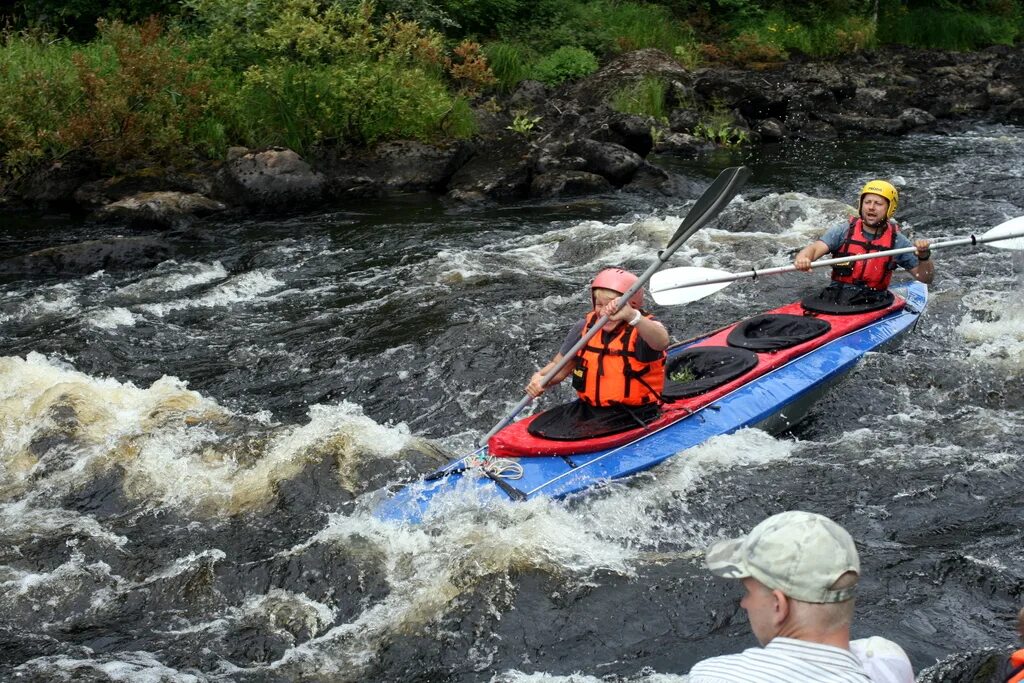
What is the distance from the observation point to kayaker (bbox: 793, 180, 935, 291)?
6219 mm

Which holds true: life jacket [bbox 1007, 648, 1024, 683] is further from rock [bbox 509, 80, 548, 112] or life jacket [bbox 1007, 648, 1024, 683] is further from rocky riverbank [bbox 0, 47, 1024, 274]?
rock [bbox 509, 80, 548, 112]

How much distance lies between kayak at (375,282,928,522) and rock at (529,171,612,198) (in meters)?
4.95

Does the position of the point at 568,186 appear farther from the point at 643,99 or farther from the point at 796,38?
the point at 796,38

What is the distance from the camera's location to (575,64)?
15289 mm

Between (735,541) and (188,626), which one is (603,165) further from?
(735,541)

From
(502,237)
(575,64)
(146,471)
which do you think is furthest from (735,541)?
(575,64)

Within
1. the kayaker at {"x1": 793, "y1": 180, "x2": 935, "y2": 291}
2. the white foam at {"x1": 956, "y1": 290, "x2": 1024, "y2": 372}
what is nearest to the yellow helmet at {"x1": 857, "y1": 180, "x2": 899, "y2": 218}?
the kayaker at {"x1": 793, "y1": 180, "x2": 935, "y2": 291}

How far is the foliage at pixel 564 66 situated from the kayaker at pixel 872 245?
30.7ft

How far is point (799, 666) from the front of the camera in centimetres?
175

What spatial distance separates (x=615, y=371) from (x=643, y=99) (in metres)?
10.1

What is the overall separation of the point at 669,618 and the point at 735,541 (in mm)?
2107

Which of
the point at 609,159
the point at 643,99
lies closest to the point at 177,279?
the point at 609,159

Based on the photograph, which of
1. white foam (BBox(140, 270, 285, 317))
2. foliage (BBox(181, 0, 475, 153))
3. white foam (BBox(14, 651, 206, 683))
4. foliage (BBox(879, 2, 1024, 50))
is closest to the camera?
white foam (BBox(14, 651, 206, 683))

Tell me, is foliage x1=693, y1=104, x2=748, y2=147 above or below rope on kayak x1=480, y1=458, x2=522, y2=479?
above
